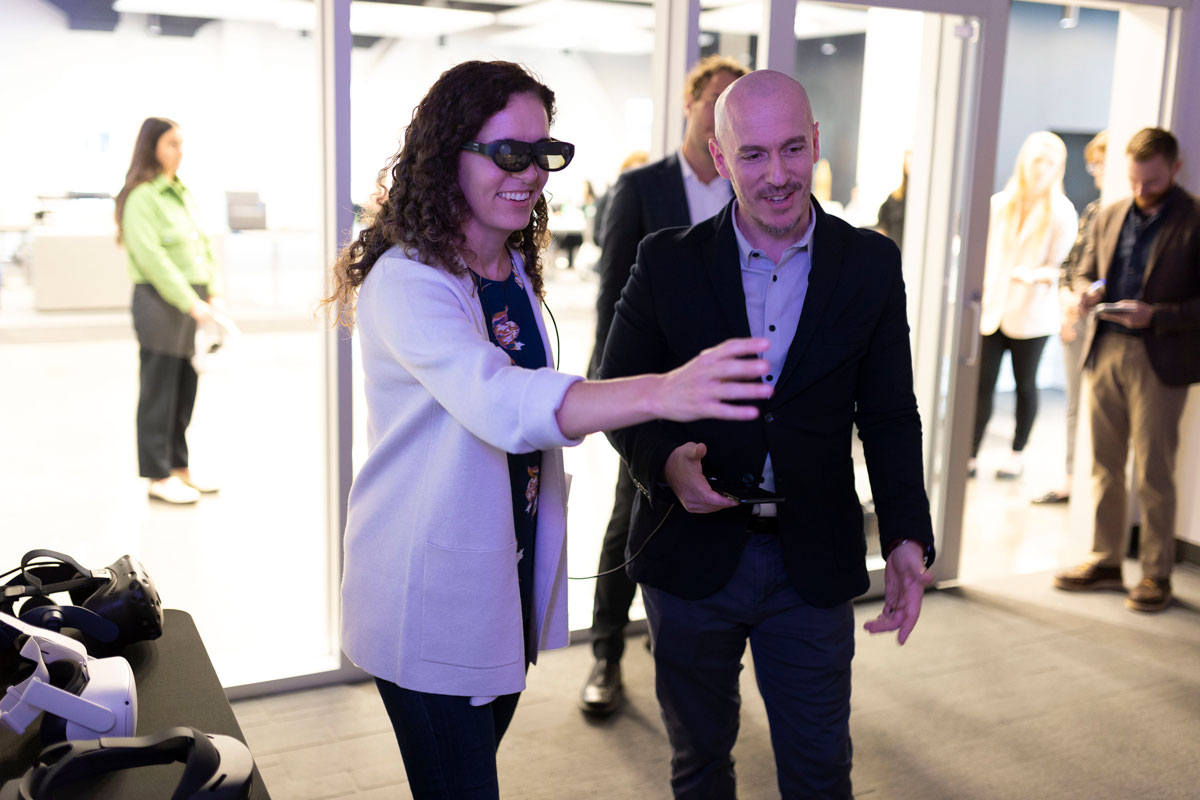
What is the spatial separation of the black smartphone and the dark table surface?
33.4 inches

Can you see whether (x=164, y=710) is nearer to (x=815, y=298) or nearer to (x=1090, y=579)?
(x=815, y=298)

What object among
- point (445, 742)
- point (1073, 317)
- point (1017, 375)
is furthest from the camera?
point (1017, 375)

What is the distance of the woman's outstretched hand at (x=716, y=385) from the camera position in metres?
1.24

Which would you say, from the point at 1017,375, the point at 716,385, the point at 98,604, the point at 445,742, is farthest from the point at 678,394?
the point at 1017,375

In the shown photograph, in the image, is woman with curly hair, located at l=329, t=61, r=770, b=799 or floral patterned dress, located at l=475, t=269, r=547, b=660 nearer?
woman with curly hair, located at l=329, t=61, r=770, b=799

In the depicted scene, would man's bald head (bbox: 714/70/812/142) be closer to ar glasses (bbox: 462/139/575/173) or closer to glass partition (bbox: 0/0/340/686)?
ar glasses (bbox: 462/139/575/173)

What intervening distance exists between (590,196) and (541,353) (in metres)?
7.92

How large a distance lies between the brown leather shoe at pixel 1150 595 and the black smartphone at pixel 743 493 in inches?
120

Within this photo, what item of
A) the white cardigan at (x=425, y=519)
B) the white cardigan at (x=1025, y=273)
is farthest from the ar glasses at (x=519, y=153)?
the white cardigan at (x=1025, y=273)

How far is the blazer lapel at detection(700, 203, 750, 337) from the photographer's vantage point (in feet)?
6.75

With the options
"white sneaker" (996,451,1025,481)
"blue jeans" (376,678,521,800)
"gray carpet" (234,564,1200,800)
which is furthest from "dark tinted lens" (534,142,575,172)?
"white sneaker" (996,451,1025,481)

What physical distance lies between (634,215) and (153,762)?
2.29 metres

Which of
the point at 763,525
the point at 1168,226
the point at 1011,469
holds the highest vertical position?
the point at 1168,226

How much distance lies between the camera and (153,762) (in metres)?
1.35
